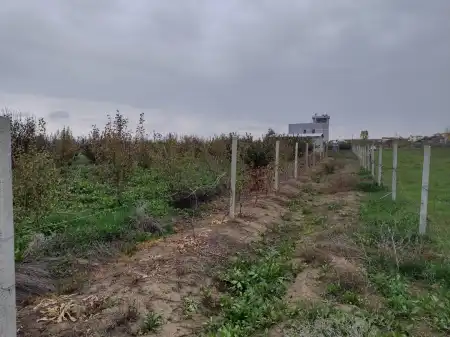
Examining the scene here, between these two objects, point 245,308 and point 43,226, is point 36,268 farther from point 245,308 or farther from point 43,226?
point 245,308

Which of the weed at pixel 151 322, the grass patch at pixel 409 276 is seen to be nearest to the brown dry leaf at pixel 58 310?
the weed at pixel 151 322

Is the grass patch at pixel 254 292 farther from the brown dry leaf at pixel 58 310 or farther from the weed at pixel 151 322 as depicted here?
the brown dry leaf at pixel 58 310

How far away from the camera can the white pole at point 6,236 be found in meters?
2.33

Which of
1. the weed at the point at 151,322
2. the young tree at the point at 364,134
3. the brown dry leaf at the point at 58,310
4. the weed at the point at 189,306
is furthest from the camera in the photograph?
the young tree at the point at 364,134

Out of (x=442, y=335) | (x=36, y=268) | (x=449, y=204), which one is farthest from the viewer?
(x=449, y=204)

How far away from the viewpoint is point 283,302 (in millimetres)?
4023

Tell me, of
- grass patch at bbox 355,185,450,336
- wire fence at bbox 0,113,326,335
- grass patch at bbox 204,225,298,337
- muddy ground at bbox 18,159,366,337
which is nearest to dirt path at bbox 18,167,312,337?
muddy ground at bbox 18,159,366,337

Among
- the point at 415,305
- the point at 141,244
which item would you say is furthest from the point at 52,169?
the point at 415,305

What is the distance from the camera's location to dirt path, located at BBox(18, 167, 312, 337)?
11.3 ft

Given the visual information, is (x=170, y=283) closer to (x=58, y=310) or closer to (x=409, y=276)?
(x=58, y=310)

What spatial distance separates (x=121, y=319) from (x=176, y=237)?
2903mm

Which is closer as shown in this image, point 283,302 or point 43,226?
point 283,302

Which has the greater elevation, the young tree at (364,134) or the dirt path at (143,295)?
the young tree at (364,134)

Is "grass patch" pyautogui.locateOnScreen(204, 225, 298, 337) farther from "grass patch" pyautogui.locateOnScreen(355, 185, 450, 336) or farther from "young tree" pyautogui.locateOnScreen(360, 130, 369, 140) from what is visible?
"young tree" pyautogui.locateOnScreen(360, 130, 369, 140)
